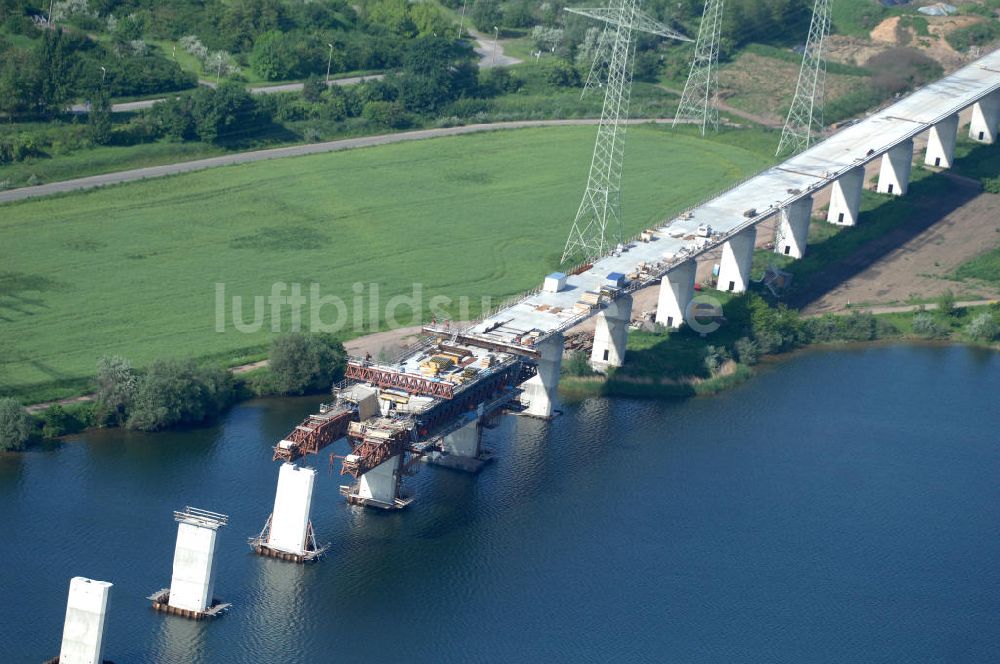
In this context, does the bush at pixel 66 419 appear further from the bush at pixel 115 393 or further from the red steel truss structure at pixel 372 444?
the red steel truss structure at pixel 372 444

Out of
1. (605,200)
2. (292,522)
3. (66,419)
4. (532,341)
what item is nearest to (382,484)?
(292,522)

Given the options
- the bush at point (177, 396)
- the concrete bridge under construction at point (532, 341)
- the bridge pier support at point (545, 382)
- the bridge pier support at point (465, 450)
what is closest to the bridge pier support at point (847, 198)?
the concrete bridge under construction at point (532, 341)

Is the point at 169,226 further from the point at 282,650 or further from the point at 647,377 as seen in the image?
the point at 282,650

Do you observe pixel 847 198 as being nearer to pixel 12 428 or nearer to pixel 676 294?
pixel 676 294

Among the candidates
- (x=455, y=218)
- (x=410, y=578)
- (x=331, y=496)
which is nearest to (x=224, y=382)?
(x=331, y=496)

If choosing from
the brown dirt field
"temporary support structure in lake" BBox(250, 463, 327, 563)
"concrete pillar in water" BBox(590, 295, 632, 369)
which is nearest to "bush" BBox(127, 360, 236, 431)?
"temporary support structure in lake" BBox(250, 463, 327, 563)

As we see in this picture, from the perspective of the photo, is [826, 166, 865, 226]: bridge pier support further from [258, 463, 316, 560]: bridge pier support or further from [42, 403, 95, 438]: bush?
[258, 463, 316, 560]: bridge pier support

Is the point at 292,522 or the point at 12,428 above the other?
the point at 12,428
